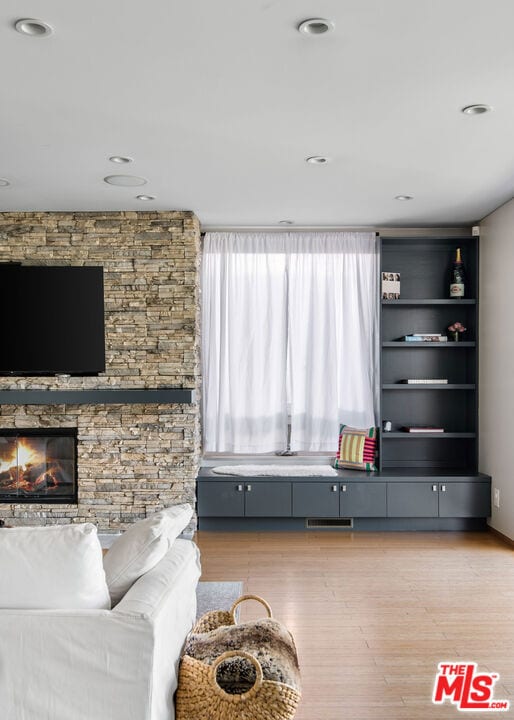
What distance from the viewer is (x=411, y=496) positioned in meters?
5.34

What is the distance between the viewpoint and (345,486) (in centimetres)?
534

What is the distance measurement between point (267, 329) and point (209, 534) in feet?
6.02

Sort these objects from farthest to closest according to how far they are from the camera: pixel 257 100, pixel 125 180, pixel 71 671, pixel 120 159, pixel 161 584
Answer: pixel 125 180 < pixel 120 159 < pixel 257 100 < pixel 161 584 < pixel 71 671

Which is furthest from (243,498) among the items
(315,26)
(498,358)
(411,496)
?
(315,26)

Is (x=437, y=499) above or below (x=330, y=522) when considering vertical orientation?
above

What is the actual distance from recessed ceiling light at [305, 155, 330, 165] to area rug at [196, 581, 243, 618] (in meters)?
2.63

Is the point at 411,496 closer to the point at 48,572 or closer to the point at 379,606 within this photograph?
the point at 379,606

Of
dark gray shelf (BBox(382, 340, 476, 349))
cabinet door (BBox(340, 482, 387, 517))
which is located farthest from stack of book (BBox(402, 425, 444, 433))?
dark gray shelf (BBox(382, 340, 476, 349))

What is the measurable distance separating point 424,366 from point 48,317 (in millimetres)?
3293

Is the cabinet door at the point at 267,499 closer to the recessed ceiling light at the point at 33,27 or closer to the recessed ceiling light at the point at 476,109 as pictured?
the recessed ceiling light at the point at 476,109

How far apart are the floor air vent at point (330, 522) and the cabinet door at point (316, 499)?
164mm

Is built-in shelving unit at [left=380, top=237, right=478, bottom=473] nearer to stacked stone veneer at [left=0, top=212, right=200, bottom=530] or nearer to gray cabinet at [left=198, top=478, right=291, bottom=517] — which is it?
gray cabinet at [left=198, top=478, right=291, bottom=517]

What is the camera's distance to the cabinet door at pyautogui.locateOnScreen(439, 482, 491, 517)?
17.5 feet

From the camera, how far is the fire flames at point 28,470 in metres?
5.29
